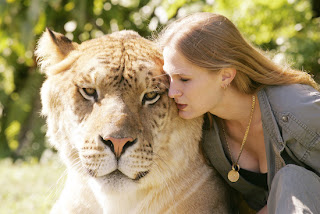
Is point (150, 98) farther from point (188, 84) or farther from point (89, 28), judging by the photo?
point (89, 28)

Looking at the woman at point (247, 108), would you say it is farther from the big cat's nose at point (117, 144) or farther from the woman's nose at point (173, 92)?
the big cat's nose at point (117, 144)

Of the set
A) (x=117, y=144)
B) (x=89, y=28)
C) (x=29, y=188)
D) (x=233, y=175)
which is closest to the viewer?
(x=117, y=144)

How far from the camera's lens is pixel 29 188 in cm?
549

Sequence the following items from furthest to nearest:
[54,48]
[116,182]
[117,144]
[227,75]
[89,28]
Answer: [89,28] → [54,48] → [227,75] → [116,182] → [117,144]

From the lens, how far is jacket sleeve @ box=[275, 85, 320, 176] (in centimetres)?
295

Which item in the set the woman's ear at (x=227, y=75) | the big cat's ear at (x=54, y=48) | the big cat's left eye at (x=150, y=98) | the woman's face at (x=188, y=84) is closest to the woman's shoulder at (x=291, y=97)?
the woman's ear at (x=227, y=75)

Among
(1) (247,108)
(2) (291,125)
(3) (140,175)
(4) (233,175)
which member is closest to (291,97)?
(2) (291,125)

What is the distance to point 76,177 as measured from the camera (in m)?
3.29

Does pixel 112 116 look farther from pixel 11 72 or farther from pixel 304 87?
pixel 11 72

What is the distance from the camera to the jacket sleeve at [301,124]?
9.68ft

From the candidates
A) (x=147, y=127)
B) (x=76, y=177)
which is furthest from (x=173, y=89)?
(x=76, y=177)

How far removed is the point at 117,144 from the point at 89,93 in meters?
0.49

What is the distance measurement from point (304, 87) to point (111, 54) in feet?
4.23

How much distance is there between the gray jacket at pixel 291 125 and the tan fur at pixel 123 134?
18.5 inches
